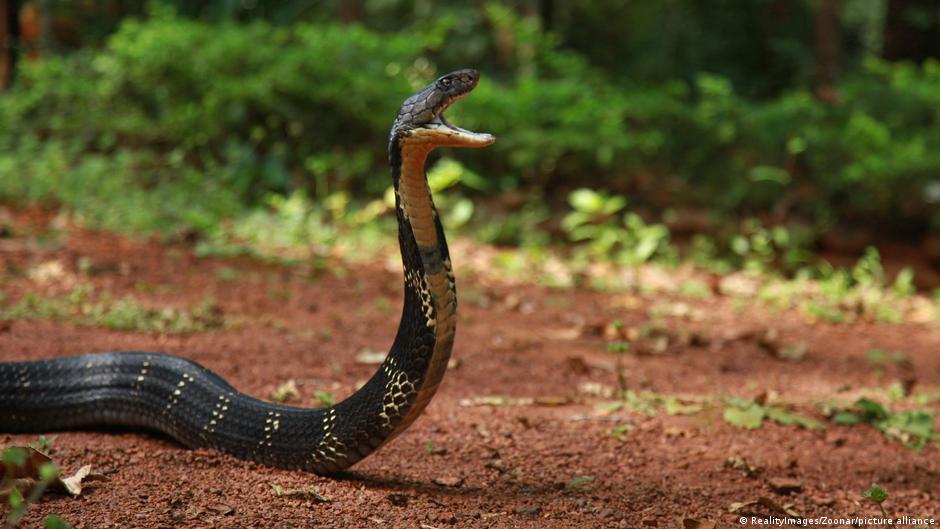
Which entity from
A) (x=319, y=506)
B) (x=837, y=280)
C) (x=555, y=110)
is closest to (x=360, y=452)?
(x=319, y=506)

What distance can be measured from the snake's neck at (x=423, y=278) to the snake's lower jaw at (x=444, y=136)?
53mm

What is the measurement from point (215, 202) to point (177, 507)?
6.04 meters

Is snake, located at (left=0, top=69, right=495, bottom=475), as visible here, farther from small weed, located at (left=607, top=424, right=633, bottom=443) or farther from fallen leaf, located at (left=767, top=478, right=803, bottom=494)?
fallen leaf, located at (left=767, top=478, right=803, bottom=494)

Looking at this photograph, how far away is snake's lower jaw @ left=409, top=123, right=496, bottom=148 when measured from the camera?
9.12ft

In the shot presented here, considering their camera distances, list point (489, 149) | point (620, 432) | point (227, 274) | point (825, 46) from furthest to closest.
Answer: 1. point (825, 46)
2. point (489, 149)
3. point (227, 274)
4. point (620, 432)

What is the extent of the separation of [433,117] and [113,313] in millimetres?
3258

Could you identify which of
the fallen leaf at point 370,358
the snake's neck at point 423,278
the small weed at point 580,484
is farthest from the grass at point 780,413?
the snake's neck at point 423,278

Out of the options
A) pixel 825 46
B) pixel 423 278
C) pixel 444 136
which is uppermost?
pixel 444 136

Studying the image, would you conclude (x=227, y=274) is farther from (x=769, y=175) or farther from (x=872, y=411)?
(x=769, y=175)

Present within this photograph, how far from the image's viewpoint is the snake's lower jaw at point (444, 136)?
2.78 metres

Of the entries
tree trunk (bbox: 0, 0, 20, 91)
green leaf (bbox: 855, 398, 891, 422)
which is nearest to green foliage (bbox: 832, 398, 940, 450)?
green leaf (bbox: 855, 398, 891, 422)

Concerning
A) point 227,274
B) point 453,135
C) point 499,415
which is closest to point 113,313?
point 227,274

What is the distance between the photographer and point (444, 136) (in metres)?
2.82

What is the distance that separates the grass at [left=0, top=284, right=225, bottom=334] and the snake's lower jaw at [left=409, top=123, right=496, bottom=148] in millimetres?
2926
